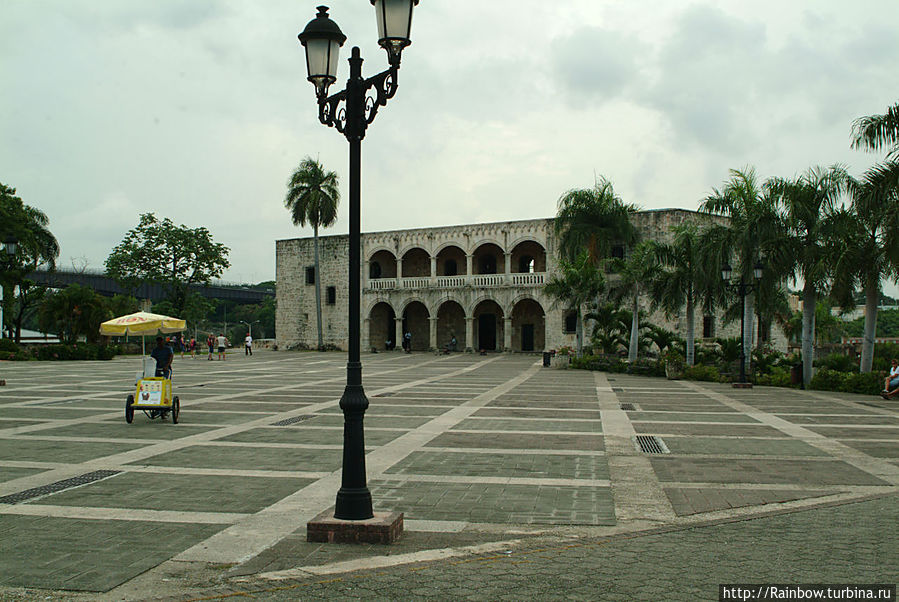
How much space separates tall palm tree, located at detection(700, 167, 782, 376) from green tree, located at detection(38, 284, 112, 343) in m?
30.7

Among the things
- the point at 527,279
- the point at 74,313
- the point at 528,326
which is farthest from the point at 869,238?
the point at 74,313

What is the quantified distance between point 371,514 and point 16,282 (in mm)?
40049

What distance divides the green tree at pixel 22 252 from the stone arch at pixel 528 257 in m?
26.9

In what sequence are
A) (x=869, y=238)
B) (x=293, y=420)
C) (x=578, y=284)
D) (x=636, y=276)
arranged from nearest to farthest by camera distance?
(x=293, y=420) < (x=869, y=238) < (x=636, y=276) < (x=578, y=284)

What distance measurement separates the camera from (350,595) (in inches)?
183

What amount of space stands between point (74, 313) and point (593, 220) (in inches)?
1069

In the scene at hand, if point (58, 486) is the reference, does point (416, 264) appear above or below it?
above

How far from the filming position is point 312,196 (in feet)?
154

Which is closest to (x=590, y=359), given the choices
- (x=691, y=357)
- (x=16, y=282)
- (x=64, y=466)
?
(x=691, y=357)

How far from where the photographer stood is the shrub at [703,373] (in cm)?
2395

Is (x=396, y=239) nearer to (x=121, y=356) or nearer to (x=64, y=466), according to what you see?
(x=121, y=356)

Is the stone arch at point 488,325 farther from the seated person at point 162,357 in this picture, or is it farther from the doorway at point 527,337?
the seated person at point 162,357

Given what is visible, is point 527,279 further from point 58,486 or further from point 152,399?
point 58,486

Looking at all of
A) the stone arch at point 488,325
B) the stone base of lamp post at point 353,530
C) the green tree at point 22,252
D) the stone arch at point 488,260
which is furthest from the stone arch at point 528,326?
the stone base of lamp post at point 353,530
